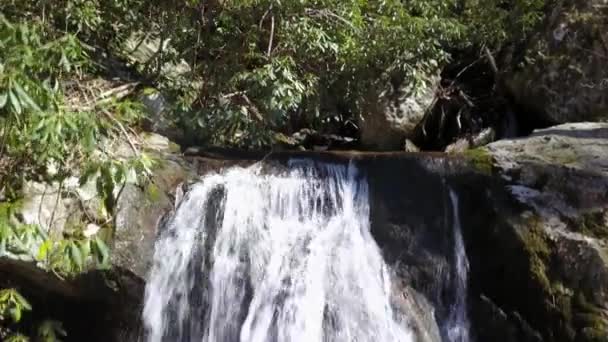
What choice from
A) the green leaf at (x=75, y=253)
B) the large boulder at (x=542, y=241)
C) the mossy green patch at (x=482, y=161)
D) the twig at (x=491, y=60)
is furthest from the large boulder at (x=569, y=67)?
the green leaf at (x=75, y=253)

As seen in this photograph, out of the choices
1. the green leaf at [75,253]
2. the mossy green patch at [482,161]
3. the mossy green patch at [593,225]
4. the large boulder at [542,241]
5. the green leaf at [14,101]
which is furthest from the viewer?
the mossy green patch at [482,161]

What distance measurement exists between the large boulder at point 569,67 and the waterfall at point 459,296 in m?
2.94

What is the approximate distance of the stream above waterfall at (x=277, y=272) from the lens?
5539 millimetres

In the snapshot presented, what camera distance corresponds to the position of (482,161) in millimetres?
6234

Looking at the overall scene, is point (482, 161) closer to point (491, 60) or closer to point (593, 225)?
point (593, 225)

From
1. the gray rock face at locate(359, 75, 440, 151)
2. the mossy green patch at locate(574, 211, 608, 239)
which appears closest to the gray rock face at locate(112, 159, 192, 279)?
the gray rock face at locate(359, 75, 440, 151)

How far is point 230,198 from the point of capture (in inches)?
246

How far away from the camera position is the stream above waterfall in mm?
5539

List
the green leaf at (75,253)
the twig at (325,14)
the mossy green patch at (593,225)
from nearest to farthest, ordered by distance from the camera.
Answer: the green leaf at (75,253), the mossy green patch at (593,225), the twig at (325,14)

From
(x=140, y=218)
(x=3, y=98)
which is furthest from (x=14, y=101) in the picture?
(x=140, y=218)

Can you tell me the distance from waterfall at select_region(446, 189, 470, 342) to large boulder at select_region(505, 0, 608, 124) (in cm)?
294

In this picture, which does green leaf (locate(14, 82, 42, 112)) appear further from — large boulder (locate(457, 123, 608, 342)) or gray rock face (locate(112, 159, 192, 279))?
large boulder (locate(457, 123, 608, 342))

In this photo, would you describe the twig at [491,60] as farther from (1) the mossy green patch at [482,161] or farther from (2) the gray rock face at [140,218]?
(2) the gray rock face at [140,218]

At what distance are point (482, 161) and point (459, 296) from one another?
4.89ft
